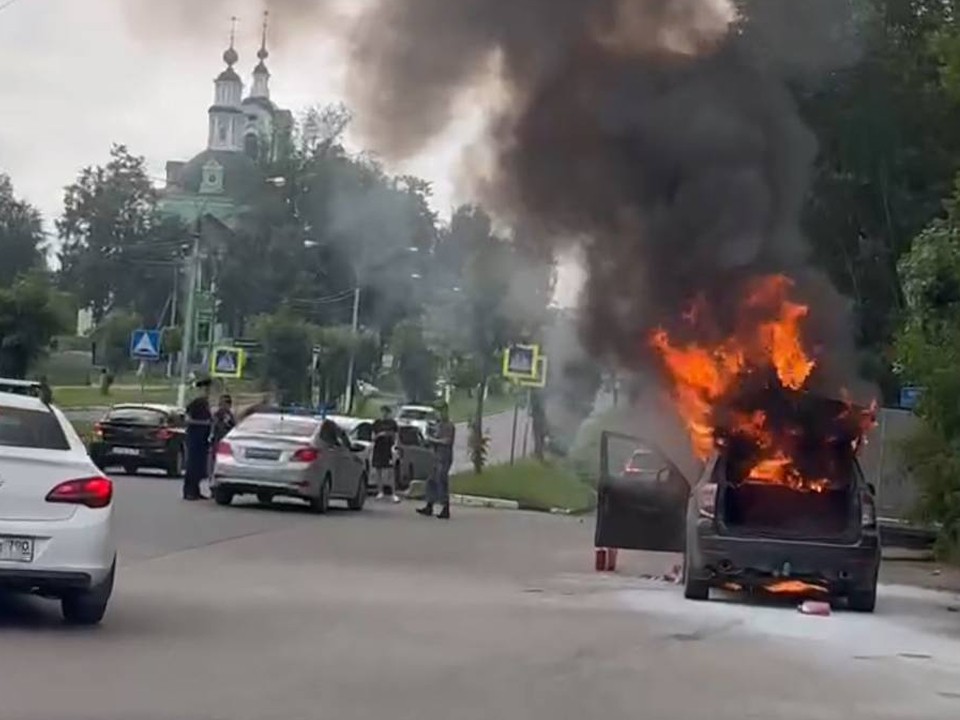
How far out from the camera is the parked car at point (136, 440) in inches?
1300

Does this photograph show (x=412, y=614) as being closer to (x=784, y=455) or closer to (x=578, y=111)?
(x=784, y=455)

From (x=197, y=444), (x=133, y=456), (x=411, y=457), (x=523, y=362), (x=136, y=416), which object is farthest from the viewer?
(x=411, y=457)

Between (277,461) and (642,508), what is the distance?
887 centimetres

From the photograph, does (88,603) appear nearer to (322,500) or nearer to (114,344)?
(322,500)

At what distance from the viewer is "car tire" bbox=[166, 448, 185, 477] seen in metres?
33.6

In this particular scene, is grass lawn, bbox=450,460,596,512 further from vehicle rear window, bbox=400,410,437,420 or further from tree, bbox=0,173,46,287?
tree, bbox=0,173,46,287

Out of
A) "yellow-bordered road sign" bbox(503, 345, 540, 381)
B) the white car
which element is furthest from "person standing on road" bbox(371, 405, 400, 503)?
the white car

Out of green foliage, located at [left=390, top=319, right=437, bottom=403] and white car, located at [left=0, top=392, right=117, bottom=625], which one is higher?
green foliage, located at [left=390, top=319, right=437, bottom=403]

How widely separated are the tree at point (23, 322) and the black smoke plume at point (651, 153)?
22159 mm

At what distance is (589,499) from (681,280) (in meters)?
14.9

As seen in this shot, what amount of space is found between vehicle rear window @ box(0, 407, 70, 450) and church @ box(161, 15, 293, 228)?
67.9 feet

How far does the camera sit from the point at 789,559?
614 inches

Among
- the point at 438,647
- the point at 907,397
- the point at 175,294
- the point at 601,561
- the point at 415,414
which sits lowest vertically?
the point at 438,647

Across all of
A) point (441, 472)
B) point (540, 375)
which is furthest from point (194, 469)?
point (540, 375)
